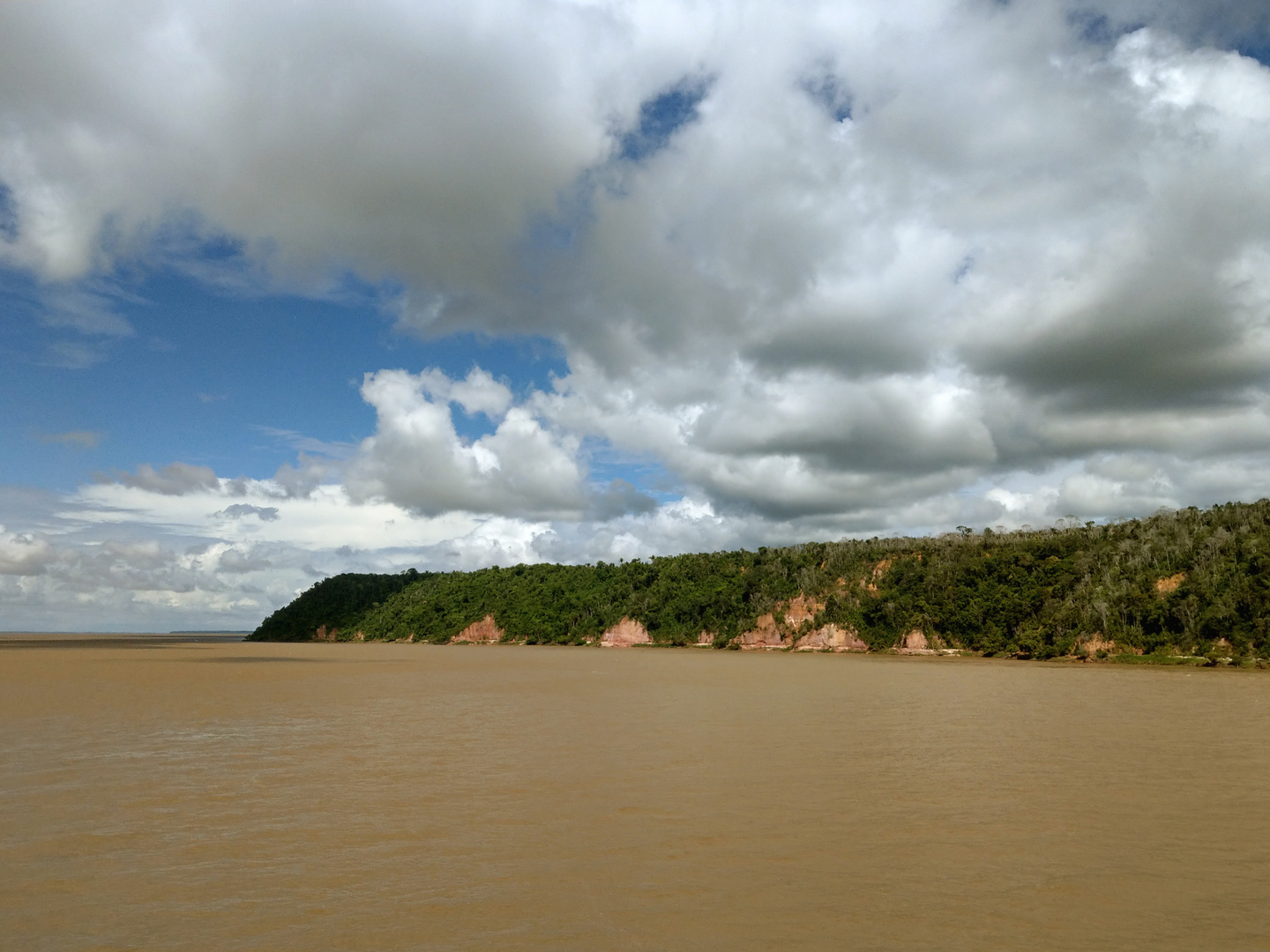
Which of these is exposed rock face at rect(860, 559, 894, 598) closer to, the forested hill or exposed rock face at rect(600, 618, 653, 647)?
the forested hill

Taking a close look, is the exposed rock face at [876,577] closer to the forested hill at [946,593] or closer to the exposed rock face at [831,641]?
the forested hill at [946,593]

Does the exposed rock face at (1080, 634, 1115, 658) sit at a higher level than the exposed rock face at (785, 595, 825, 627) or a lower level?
lower

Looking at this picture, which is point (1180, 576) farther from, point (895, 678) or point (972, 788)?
point (972, 788)

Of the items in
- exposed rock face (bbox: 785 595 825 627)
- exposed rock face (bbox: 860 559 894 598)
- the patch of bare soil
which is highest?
exposed rock face (bbox: 860 559 894 598)

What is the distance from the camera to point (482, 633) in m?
75.6

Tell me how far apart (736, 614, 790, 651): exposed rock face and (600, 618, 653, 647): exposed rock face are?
891cm

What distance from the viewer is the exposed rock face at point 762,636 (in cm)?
5659

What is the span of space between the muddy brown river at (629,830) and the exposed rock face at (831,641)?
120 feet

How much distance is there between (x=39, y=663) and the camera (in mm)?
30688

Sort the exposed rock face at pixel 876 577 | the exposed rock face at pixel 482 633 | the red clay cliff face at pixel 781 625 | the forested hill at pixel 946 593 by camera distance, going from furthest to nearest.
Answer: the exposed rock face at pixel 482 633, the red clay cliff face at pixel 781 625, the exposed rock face at pixel 876 577, the forested hill at pixel 946 593

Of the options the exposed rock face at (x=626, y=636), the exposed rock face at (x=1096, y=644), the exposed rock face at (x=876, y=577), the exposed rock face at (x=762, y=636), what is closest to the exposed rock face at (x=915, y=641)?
the exposed rock face at (x=876, y=577)

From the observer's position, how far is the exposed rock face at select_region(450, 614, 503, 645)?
74.2 m

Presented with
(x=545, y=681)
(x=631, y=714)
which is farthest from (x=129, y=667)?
(x=631, y=714)

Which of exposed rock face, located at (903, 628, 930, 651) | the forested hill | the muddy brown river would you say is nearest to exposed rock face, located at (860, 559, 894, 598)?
the forested hill
